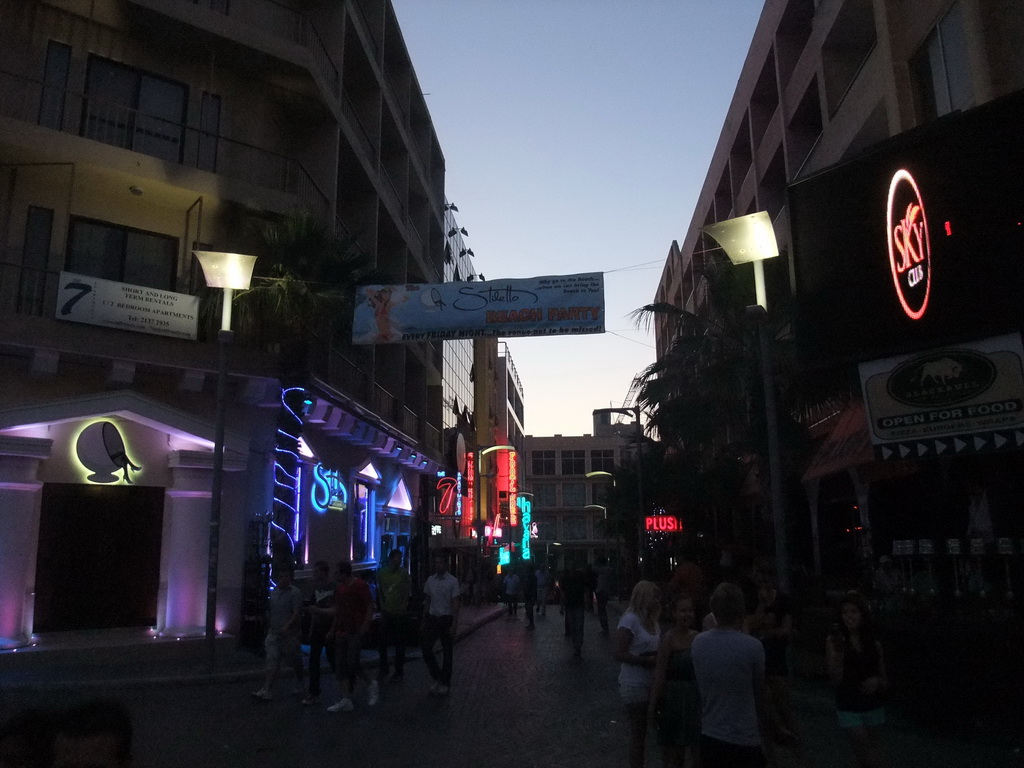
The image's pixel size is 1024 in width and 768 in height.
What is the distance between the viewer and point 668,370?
763 inches

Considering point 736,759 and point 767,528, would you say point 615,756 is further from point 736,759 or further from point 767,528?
point 767,528

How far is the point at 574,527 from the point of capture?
91500mm

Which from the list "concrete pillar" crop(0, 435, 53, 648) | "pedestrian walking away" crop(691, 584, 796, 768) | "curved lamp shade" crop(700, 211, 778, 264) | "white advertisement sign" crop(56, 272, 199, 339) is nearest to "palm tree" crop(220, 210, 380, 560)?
"white advertisement sign" crop(56, 272, 199, 339)

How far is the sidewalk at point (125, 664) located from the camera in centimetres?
1230

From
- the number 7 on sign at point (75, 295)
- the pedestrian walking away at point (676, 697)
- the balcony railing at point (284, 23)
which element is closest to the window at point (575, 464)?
the balcony railing at point (284, 23)

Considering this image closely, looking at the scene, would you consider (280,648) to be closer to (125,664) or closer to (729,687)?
(125,664)

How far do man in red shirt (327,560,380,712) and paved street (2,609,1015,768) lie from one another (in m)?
0.28

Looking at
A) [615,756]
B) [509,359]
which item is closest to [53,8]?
[615,756]

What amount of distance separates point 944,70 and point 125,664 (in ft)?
53.0

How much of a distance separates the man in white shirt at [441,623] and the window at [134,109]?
433 inches

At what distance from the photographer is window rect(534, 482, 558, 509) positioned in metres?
93.0

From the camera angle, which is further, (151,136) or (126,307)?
(151,136)

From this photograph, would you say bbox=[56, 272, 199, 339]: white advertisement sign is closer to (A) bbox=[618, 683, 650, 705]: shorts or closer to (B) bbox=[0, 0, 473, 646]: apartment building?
(B) bbox=[0, 0, 473, 646]: apartment building

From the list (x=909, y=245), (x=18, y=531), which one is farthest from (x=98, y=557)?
(x=909, y=245)
